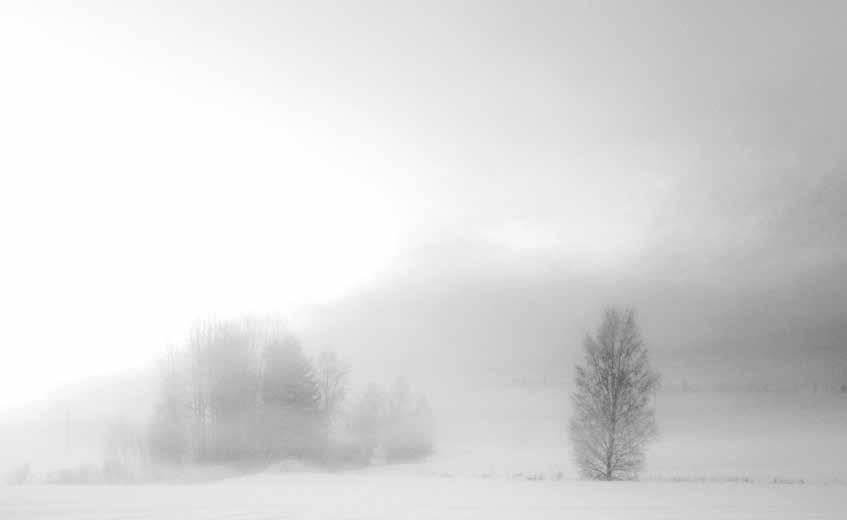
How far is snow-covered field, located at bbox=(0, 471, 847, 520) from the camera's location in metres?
14.1

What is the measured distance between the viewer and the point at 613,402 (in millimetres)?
28234

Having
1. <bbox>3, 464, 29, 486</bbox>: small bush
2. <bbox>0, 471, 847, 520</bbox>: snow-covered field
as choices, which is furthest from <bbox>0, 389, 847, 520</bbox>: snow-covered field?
<bbox>3, 464, 29, 486</bbox>: small bush

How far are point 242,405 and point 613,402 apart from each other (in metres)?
27.2

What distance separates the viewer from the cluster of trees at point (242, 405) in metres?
38.8

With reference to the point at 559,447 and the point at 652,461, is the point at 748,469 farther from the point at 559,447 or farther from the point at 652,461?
the point at 559,447

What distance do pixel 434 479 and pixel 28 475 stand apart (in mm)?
28909

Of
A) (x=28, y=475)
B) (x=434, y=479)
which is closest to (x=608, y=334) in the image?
(x=434, y=479)

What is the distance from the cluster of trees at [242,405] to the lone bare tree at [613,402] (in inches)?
834

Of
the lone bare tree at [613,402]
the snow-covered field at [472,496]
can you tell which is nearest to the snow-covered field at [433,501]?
the snow-covered field at [472,496]

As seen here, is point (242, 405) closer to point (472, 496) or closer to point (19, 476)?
point (19, 476)

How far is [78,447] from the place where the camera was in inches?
2490

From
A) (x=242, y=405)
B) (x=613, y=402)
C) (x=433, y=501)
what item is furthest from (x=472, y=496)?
(x=242, y=405)

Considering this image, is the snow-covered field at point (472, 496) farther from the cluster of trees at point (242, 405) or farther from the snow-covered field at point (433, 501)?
the cluster of trees at point (242, 405)

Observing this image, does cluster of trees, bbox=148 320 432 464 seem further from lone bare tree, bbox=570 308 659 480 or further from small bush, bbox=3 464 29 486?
lone bare tree, bbox=570 308 659 480
